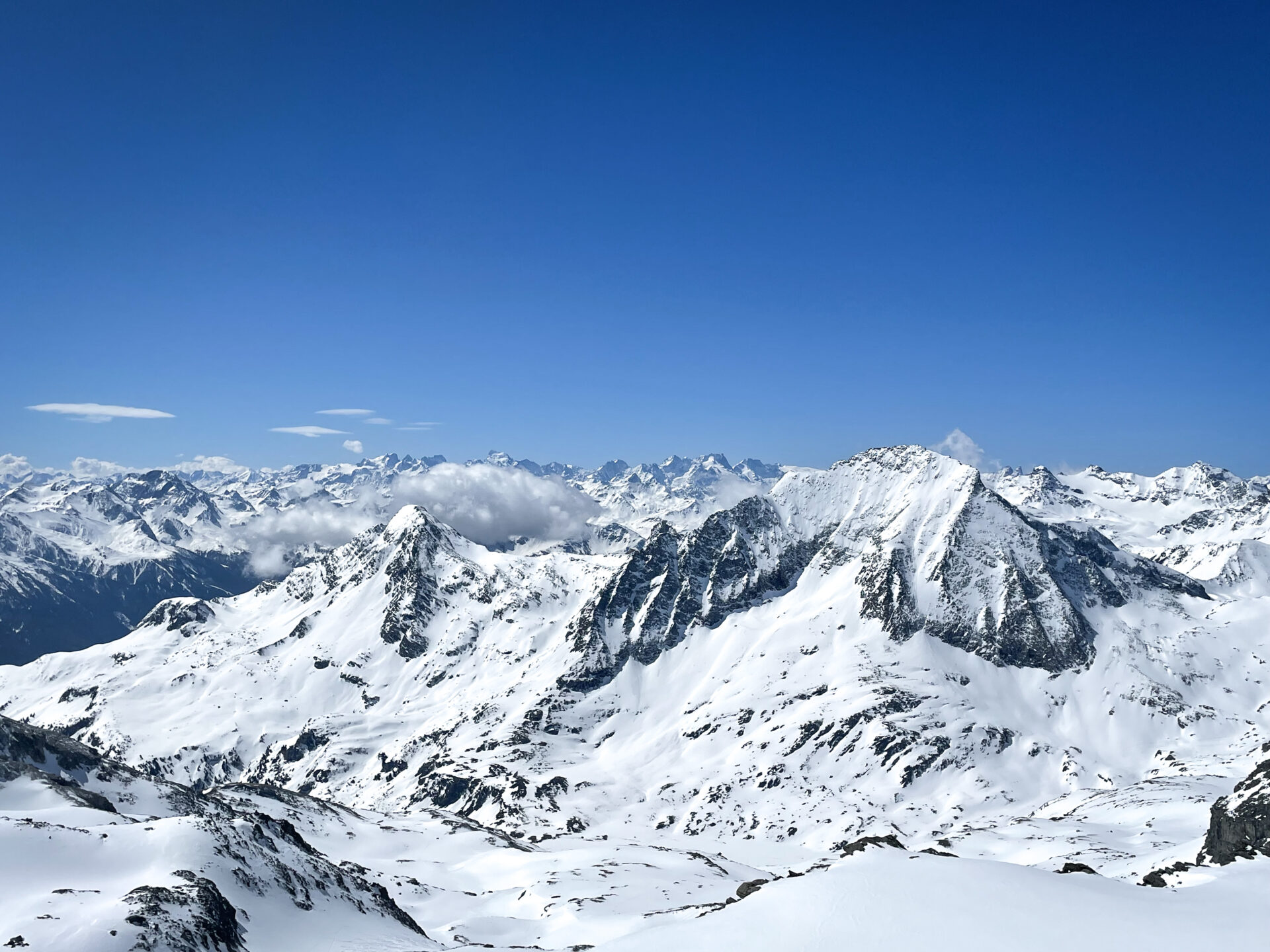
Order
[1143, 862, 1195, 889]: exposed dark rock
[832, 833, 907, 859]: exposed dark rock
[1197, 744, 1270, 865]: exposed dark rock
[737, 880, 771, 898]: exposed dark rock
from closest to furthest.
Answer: [1143, 862, 1195, 889]: exposed dark rock, [737, 880, 771, 898]: exposed dark rock, [832, 833, 907, 859]: exposed dark rock, [1197, 744, 1270, 865]: exposed dark rock

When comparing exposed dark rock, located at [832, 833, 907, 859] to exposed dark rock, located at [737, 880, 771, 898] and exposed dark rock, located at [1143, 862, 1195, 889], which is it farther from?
exposed dark rock, located at [1143, 862, 1195, 889]

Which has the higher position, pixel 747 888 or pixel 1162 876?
pixel 1162 876

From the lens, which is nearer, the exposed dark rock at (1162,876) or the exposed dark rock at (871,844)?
the exposed dark rock at (1162,876)

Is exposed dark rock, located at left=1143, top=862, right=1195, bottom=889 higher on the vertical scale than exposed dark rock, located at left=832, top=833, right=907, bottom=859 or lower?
higher

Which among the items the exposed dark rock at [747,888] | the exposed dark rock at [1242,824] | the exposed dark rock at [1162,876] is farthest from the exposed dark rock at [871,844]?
the exposed dark rock at [1242,824]

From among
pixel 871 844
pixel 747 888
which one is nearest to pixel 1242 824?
pixel 871 844

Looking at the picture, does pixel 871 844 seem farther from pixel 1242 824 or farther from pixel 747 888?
pixel 1242 824

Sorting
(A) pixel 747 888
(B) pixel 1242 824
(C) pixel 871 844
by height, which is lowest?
(A) pixel 747 888

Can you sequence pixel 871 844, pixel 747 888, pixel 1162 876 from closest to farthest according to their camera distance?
pixel 1162 876, pixel 747 888, pixel 871 844

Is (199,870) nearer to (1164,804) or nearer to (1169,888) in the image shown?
(1169,888)

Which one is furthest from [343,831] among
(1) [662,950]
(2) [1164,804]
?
(2) [1164,804]

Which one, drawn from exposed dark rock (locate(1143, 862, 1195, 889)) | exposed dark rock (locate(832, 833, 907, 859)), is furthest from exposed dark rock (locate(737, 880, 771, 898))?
exposed dark rock (locate(1143, 862, 1195, 889))

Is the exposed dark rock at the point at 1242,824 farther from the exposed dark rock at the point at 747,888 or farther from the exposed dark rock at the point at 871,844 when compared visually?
the exposed dark rock at the point at 747,888
